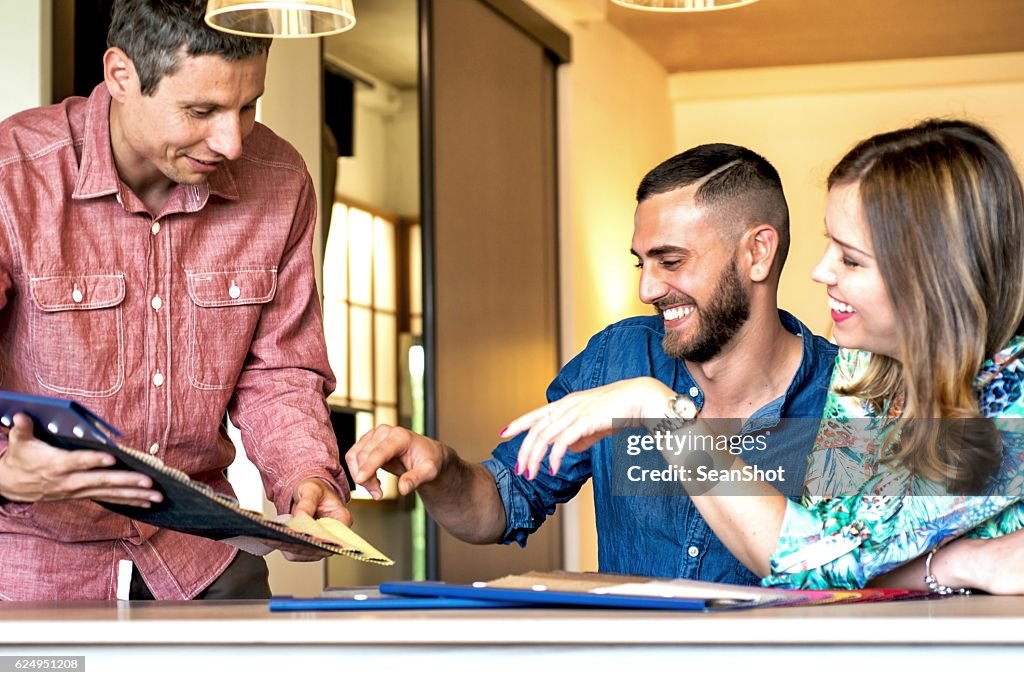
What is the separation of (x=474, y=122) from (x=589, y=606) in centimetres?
393

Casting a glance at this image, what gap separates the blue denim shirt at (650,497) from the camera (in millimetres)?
2156

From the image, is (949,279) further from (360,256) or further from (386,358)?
(386,358)

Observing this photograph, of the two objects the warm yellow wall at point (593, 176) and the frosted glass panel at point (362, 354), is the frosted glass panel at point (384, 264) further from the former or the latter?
the warm yellow wall at point (593, 176)

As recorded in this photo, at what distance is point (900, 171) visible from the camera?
5.62 feet

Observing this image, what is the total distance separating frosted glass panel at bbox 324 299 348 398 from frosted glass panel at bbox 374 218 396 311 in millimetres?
220

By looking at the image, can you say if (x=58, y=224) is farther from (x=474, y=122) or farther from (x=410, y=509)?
(x=474, y=122)

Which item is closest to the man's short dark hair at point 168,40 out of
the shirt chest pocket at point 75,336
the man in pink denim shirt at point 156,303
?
the man in pink denim shirt at point 156,303

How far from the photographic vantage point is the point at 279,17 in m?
2.22

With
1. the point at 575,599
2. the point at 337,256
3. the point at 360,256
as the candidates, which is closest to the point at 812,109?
the point at 360,256

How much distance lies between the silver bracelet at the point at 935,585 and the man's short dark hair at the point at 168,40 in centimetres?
110

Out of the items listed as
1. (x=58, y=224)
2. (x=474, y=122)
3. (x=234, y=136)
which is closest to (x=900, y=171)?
(x=234, y=136)

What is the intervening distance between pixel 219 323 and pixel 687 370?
80 centimetres

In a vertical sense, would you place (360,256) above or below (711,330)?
above

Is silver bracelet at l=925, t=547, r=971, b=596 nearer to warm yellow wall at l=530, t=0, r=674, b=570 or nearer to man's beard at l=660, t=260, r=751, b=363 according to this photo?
man's beard at l=660, t=260, r=751, b=363
